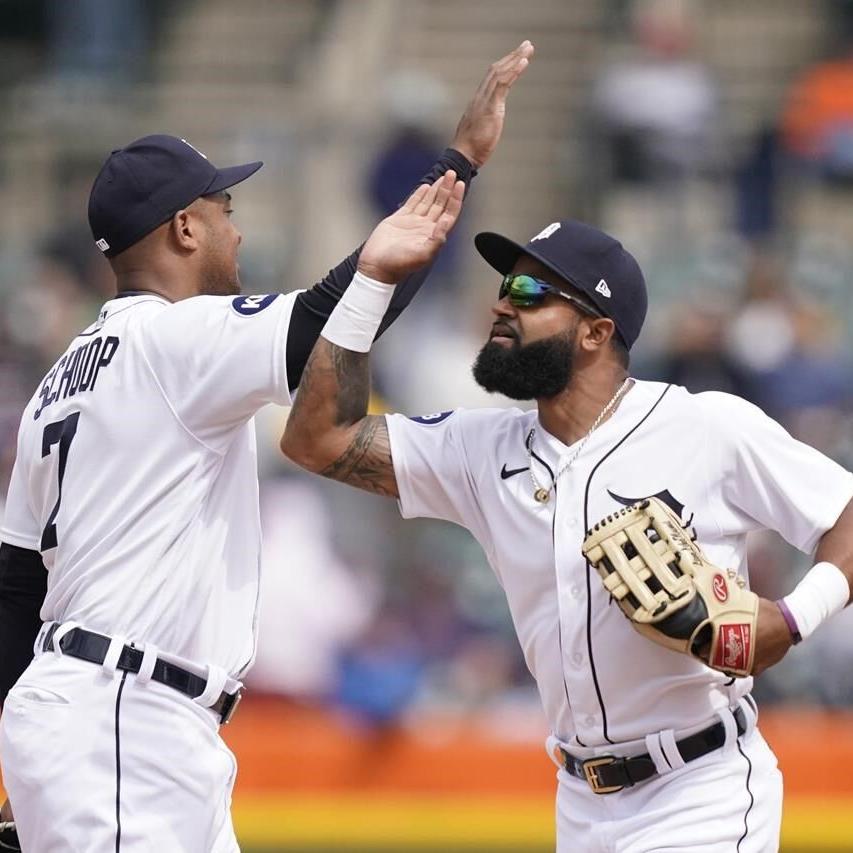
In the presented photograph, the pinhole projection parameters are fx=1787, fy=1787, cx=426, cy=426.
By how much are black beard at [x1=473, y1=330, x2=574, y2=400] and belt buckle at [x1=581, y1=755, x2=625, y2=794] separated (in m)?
0.91

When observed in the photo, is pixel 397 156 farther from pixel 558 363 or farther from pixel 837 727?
pixel 558 363

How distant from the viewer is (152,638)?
161 inches

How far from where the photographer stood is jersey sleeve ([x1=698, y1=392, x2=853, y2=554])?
4.36 metres

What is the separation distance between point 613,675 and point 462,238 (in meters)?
6.38

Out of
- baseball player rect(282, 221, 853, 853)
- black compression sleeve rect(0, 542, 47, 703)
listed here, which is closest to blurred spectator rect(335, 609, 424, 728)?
baseball player rect(282, 221, 853, 853)

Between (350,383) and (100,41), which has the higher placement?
(350,383)

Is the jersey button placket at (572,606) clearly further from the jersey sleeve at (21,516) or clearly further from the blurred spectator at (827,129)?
the blurred spectator at (827,129)

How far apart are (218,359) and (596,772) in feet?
4.56

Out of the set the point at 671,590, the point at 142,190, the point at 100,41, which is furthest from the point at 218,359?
the point at 100,41

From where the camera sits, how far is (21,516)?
4.42m

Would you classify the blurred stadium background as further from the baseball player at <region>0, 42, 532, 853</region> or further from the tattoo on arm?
the baseball player at <region>0, 42, 532, 853</region>

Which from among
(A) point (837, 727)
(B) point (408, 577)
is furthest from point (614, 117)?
(A) point (837, 727)

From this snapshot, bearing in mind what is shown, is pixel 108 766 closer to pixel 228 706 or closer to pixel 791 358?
pixel 228 706

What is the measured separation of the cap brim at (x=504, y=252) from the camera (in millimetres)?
4492
